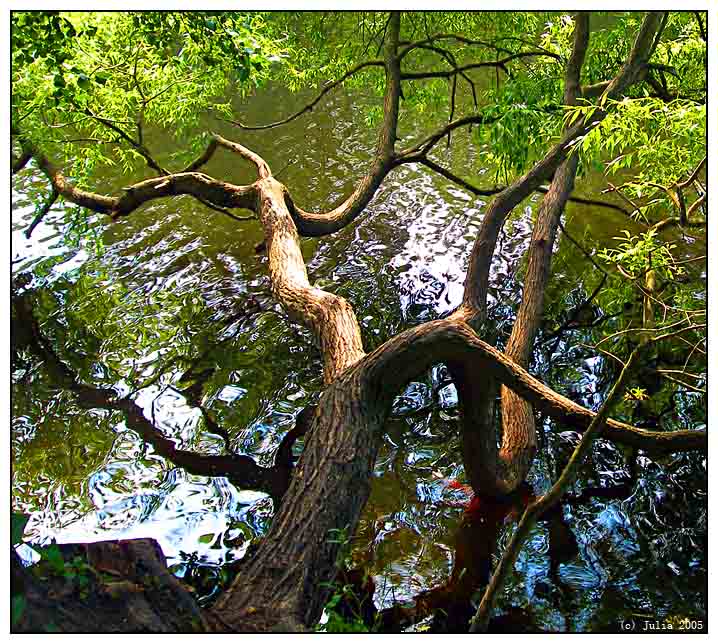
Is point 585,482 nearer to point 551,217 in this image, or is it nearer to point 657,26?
point 551,217

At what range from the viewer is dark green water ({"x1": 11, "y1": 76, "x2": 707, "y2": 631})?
3.79 meters

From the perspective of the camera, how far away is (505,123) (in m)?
4.11

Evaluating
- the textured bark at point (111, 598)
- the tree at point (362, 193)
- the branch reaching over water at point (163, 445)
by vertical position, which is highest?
the tree at point (362, 193)

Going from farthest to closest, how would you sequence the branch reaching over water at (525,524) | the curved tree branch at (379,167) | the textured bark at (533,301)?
the curved tree branch at (379,167) < the textured bark at (533,301) < the branch reaching over water at (525,524)

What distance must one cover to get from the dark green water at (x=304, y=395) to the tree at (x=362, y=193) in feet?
0.74

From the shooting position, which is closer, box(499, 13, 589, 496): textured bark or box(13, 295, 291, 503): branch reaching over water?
box(499, 13, 589, 496): textured bark

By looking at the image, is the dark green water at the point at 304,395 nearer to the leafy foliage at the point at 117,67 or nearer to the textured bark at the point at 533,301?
the textured bark at the point at 533,301

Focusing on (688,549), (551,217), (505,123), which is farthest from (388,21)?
(688,549)

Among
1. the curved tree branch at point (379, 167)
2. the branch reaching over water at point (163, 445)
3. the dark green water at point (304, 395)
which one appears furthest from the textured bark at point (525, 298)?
the curved tree branch at point (379, 167)

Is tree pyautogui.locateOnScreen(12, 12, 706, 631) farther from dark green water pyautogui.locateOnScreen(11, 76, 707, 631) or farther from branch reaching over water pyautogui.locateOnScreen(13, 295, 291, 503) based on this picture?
dark green water pyautogui.locateOnScreen(11, 76, 707, 631)

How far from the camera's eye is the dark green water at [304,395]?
12.4 feet

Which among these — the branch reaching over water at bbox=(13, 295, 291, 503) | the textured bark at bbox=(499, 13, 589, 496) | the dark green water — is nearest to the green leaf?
the dark green water

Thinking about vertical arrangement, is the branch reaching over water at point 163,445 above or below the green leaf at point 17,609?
below

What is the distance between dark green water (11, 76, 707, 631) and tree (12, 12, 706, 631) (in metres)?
0.22
